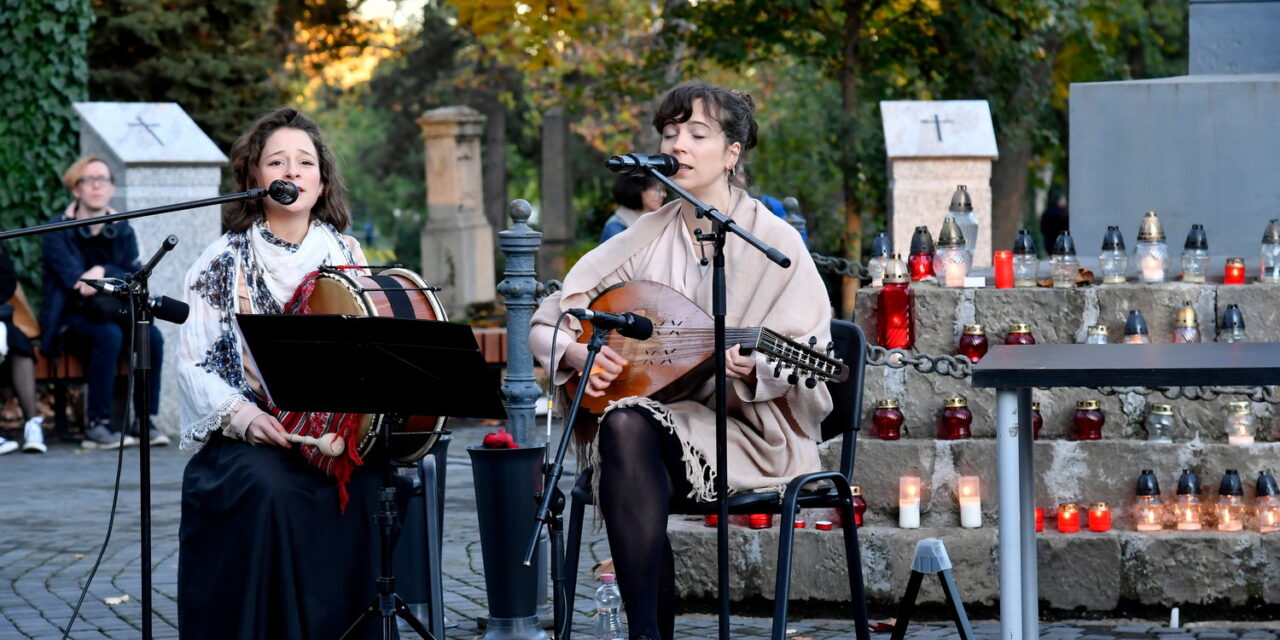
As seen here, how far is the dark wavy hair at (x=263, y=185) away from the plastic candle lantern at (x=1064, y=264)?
2649mm

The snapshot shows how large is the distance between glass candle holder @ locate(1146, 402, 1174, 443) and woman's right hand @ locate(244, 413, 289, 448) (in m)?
3.05

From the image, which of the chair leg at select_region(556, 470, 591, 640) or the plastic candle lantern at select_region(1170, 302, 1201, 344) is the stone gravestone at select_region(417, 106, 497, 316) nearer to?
the plastic candle lantern at select_region(1170, 302, 1201, 344)

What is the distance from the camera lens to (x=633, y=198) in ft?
27.1

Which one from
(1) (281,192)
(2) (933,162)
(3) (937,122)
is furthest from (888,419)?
(3) (937,122)

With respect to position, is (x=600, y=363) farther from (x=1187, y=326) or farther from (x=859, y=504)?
(x=1187, y=326)

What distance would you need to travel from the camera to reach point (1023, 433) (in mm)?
4539

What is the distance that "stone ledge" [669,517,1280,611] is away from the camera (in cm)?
575

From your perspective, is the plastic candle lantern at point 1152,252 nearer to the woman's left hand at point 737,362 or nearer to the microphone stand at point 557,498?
the woman's left hand at point 737,362

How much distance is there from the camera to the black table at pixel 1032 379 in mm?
3850

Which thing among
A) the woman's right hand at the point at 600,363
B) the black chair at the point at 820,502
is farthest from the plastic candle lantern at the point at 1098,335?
the woman's right hand at the point at 600,363

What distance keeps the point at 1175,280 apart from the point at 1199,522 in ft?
3.20

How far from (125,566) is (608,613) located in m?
2.47

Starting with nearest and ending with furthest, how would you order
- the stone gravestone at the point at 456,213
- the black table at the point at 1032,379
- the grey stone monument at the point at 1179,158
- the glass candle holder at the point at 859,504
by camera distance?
the black table at the point at 1032,379, the glass candle holder at the point at 859,504, the grey stone monument at the point at 1179,158, the stone gravestone at the point at 456,213

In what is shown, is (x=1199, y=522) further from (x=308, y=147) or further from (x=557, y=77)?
(x=557, y=77)
